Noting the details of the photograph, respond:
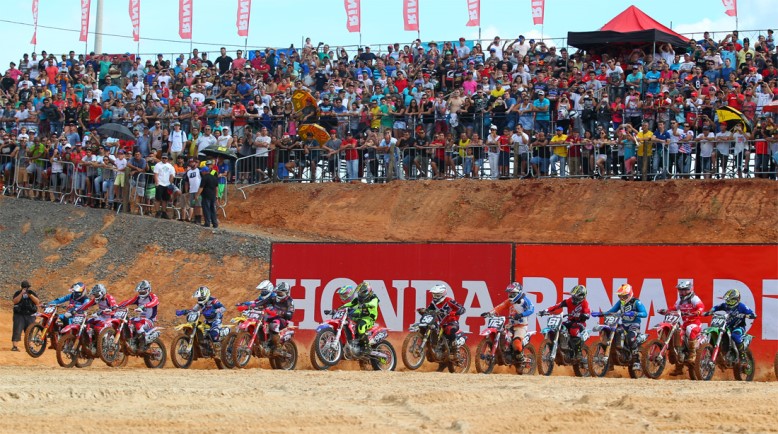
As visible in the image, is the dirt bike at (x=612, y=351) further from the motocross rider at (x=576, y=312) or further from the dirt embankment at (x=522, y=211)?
the dirt embankment at (x=522, y=211)

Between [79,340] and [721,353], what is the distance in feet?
34.4

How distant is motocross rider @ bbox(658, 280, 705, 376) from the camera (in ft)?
61.4

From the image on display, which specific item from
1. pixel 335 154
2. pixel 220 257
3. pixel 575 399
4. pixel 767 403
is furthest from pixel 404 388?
pixel 335 154

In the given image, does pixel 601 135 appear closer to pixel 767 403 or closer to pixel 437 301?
pixel 437 301

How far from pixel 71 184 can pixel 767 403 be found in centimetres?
2211

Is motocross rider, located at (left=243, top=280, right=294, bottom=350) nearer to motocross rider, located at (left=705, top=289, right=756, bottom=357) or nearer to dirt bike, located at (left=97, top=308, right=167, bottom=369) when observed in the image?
dirt bike, located at (left=97, top=308, right=167, bottom=369)

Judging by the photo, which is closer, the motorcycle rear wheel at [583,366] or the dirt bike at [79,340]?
the motorcycle rear wheel at [583,366]

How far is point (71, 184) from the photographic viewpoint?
3184 centimetres

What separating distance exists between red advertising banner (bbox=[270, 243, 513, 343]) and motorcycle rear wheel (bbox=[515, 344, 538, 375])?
82.1 inches

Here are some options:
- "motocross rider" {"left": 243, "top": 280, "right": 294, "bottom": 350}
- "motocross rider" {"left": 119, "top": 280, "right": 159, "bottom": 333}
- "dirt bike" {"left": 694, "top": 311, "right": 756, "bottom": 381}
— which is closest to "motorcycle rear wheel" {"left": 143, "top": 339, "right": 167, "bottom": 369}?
"motocross rider" {"left": 119, "top": 280, "right": 159, "bottom": 333}

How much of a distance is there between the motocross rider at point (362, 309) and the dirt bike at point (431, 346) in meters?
0.68

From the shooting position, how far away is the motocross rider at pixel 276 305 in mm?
19875

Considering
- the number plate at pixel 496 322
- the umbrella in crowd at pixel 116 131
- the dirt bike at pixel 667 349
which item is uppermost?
the umbrella in crowd at pixel 116 131

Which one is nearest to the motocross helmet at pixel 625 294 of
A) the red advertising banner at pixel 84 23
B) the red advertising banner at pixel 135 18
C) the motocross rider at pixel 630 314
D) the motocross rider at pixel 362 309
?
the motocross rider at pixel 630 314
